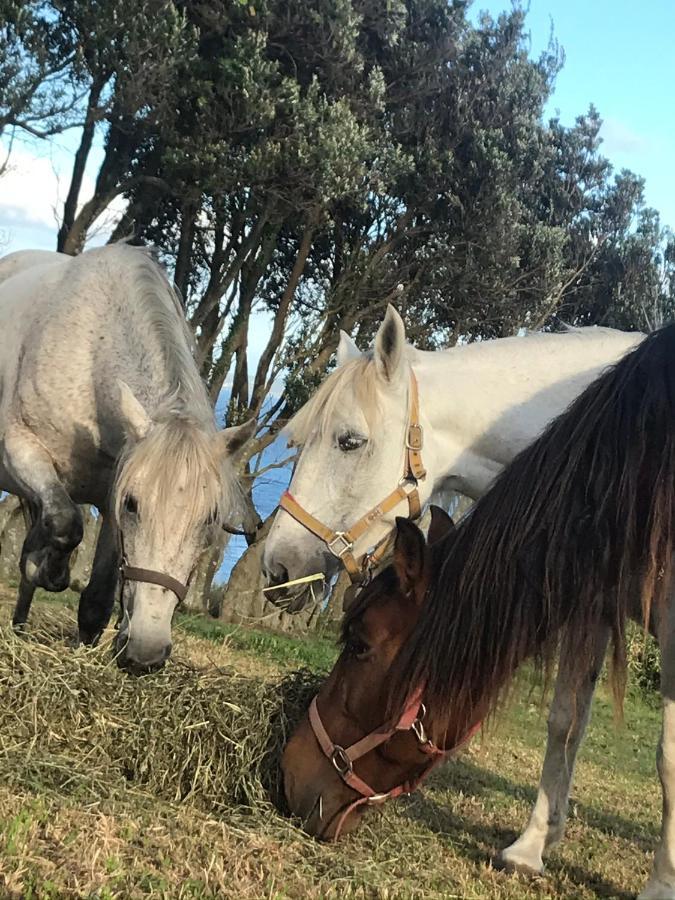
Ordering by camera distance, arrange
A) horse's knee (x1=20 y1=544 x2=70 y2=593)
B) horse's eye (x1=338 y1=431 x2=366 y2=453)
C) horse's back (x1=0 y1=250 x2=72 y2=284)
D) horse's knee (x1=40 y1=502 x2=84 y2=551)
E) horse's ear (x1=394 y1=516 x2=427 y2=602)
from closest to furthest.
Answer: horse's ear (x1=394 y1=516 x2=427 y2=602) → horse's eye (x1=338 y1=431 x2=366 y2=453) → horse's knee (x1=40 y1=502 x2=84 y2=551) → horse's knee (x1=20 y1=544 x2=70 y2=593) → horse's back (x1=0 y1=250 x2=72 y2=284)

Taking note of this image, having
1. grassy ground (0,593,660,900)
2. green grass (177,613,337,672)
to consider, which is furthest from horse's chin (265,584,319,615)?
green grass (177,613,337,672)

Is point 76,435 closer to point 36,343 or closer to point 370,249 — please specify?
point 36,343

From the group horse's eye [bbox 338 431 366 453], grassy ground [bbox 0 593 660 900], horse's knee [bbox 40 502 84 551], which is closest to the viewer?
grassy ground [bbox 0 593 660 900]

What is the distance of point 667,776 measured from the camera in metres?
2.72

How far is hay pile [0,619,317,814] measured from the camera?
3.26 metres

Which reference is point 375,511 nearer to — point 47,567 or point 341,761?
point 341,761

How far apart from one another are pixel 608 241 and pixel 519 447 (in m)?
10.7

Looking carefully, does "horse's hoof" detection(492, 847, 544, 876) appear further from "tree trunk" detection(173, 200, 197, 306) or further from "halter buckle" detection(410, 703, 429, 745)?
"tree trunk" detection(173, 200, 197, 306)

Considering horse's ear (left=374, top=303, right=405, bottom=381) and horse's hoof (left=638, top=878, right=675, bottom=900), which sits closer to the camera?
horse's hoof (left=638, top=878, right=675, bottom=900)

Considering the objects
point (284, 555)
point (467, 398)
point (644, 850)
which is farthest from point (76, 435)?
point (644, 850)

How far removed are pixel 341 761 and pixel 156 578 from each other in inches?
44.1

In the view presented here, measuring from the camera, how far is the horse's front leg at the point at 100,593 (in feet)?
15.4

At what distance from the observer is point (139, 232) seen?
427 inches

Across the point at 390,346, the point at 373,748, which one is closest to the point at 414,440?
the point at 390,346
